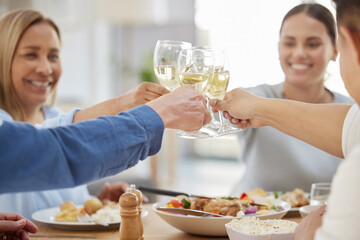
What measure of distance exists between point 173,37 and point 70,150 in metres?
6.92

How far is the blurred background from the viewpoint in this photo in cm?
617

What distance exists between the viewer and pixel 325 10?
8.28 ft

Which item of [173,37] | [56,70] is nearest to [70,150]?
[56,70]

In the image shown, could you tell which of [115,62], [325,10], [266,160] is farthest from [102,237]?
[115,62]

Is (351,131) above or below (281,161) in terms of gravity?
above

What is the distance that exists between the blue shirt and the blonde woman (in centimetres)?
94

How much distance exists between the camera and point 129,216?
1285mm

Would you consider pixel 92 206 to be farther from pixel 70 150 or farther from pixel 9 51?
pixel 9 51

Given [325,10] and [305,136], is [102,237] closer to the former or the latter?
[305,136]

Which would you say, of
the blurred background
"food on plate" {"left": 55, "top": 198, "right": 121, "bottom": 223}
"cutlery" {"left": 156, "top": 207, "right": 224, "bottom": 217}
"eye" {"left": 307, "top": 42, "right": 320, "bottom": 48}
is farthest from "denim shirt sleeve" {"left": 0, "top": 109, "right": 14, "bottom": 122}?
the blurred background

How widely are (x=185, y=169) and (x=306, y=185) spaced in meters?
5.15

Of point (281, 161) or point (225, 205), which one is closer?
point (225, 205)

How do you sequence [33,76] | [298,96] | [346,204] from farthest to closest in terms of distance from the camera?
[298,96] < [33,76] < [346,204]

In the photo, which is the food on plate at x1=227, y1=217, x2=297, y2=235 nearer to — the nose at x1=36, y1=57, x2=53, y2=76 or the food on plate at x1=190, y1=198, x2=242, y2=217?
the food on plate at x1=190, y1=198, x2=242, y2=217
